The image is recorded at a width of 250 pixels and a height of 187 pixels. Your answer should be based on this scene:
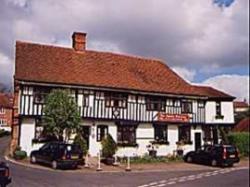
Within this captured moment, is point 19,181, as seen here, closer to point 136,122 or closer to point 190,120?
point 136,122

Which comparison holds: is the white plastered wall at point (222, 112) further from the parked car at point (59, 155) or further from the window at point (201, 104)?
the parked car at point (59, 155)

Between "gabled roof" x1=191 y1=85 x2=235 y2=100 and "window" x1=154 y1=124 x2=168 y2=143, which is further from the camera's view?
"gabled roof" x1=191 y1=85 x2=235 y2=100

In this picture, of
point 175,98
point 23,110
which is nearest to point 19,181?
point 23,110

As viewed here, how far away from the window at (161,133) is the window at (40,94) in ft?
20.5

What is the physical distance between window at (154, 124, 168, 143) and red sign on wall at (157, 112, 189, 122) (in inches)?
17.4

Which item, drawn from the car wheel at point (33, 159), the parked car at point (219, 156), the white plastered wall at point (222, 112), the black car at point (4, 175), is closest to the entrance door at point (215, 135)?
the white plastered wall at point (222, 112)

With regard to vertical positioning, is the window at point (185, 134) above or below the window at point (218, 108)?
below

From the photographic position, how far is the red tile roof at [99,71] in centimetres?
1872

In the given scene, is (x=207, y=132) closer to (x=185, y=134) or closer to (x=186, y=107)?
(x=185, y=134)

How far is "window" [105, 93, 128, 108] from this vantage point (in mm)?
20203

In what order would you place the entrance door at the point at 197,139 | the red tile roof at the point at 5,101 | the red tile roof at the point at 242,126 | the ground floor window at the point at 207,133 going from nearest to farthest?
the red tile roof at the point at 5,101, the entrance door at the point at 197,139, the ground floor window at the point at 207,133, the red tile roof at the point at 242,126

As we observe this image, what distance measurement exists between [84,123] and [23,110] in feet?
10.1

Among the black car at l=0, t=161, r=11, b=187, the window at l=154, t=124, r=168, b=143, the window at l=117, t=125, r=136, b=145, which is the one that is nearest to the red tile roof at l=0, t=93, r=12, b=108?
the black car at l=0, t=161, r=11, b=187

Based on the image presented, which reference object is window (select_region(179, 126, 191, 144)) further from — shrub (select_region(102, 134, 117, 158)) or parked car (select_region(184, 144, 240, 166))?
shrub (select_region(102, 134, 117, 158))
